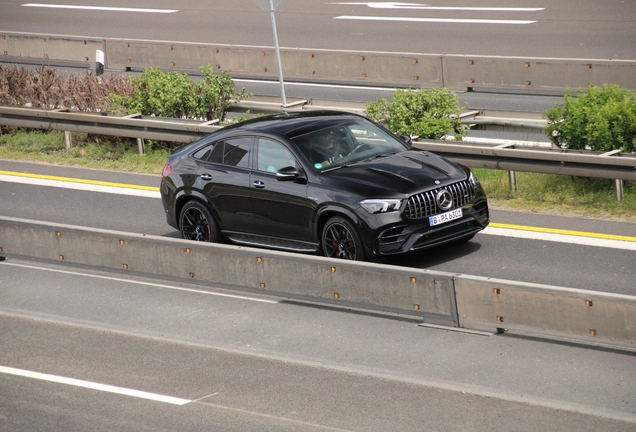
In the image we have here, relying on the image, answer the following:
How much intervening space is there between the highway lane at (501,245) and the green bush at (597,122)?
1375 millimetres

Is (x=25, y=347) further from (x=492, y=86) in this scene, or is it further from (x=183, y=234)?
(x=492, y=86)

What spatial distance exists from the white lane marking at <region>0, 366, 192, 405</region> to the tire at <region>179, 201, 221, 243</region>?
391cm

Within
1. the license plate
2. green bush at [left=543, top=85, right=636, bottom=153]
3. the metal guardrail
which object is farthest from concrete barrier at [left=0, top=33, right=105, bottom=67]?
the license plate

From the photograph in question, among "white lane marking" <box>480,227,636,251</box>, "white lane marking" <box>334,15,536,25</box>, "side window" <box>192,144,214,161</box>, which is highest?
"white lane marking" <box>334,15,536,25</box>

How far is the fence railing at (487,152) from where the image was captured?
1388 centimetres

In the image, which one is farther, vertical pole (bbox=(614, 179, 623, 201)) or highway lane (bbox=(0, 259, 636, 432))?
vertical pole (bbox=(614, 179, 623, 201))

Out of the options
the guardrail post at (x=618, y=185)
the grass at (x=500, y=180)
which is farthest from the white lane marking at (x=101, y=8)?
the guardrail post at (x=618, y=185)

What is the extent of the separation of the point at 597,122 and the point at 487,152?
153cm

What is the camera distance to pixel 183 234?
13492 mm

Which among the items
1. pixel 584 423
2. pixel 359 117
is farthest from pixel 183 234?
pixel 584 423

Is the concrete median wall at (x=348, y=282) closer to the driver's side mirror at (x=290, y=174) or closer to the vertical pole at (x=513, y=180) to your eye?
the driver's side mirror at (x=290, y=174)

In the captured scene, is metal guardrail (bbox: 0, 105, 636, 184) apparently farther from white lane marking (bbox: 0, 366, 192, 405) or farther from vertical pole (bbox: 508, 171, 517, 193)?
white lane marking (bbox: 0, 366, 192, 405)

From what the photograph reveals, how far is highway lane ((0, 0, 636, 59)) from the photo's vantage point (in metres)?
25.1

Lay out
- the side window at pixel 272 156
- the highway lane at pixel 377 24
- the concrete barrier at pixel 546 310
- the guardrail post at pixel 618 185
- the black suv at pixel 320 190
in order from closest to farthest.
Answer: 1. the concrete barrier at pixel 546 310
2. the black suv at pixel 320 190
3. the side window at pixel 272 156
4. the guardrail post at pixel 618 185
5. the highway lane at pixel 377 24
